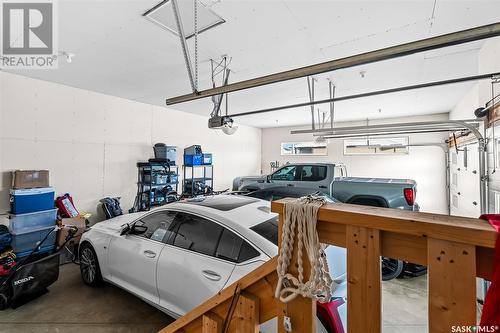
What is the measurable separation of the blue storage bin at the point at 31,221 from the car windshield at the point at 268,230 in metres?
4.34

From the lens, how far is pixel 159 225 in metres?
2.69

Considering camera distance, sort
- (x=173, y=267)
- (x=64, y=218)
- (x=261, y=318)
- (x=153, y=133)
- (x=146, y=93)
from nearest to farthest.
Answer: (x=261, y=318)
(x=173, y=267)
(x=64, y=218)
(x=146, y=93)
(x=153, y=133)

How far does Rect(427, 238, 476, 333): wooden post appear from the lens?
0.56 meters

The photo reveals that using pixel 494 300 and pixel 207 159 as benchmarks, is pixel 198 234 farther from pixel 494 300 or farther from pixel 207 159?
pixel 207 159

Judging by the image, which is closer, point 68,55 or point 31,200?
point 68,55

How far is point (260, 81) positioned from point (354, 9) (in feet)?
4.66

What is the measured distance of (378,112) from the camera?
732 cm

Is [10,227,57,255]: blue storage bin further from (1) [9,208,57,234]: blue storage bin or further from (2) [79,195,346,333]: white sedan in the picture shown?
(2) [79,195,346,333]: white sedan

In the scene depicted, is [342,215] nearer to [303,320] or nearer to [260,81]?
[303,320]

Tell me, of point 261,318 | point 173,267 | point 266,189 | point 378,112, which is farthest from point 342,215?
point 378,112

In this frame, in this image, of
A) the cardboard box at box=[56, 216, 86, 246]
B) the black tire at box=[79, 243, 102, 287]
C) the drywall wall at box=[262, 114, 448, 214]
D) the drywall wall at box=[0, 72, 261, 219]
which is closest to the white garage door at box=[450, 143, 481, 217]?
the drywall wall at box=[262, 114, 448, 214]

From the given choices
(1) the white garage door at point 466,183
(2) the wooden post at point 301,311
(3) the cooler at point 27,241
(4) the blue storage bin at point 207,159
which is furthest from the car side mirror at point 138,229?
(1) the white garage door at point 466,183

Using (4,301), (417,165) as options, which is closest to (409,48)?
(4,301)

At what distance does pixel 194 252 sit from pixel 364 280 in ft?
5.96
